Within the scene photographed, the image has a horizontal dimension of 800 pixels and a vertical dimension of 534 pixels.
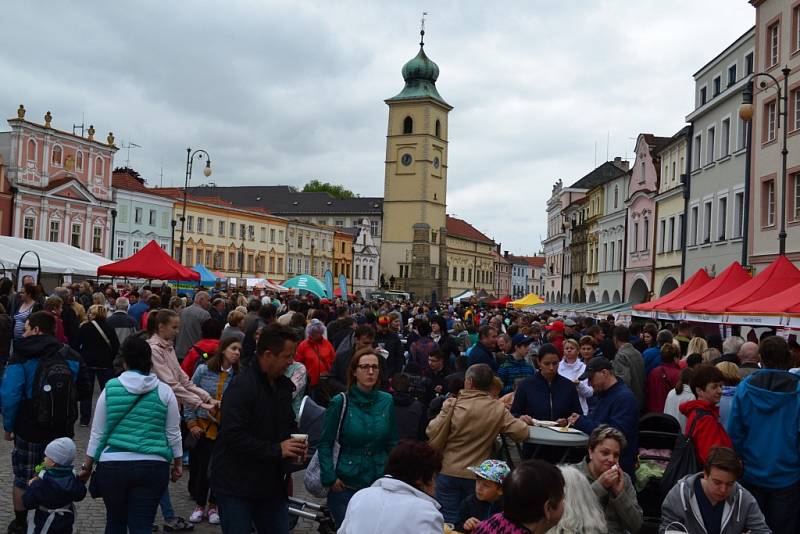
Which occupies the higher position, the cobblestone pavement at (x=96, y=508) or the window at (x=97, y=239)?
the window at (x=97, y=239)

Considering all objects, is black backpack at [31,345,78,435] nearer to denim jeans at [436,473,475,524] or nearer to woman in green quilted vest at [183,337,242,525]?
woman in green quilted vest at [183,337,242,525]

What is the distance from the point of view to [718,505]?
5.58m

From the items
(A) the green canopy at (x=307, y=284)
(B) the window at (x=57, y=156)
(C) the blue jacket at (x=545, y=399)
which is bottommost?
(C) the blue jacket at (x=545, y=399)

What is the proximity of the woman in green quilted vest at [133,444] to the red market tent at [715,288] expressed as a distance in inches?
600

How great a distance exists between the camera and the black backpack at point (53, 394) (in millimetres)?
7035

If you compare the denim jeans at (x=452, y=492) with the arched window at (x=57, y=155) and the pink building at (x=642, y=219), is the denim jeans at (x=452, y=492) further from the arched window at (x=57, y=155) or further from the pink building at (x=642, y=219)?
the arched window at (x=57, y=155)

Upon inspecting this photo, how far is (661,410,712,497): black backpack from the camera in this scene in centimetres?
666

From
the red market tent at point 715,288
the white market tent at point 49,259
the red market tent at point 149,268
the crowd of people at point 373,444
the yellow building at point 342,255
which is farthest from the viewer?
the yellow building at point 342,255

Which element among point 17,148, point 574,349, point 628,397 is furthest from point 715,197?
point 17,148

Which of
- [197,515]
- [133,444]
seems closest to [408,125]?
[197,515]

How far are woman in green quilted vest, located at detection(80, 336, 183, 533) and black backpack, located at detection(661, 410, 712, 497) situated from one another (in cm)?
391

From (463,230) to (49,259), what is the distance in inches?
4319

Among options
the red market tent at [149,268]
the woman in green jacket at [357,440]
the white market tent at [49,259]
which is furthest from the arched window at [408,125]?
the woman in green jacket at [357,440]

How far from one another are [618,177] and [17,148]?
1544 inches
